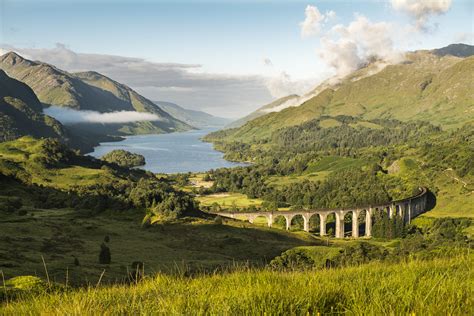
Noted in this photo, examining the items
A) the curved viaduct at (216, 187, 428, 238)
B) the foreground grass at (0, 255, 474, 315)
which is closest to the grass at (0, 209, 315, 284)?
the curved viaduct at (216, 187, 428, 238)

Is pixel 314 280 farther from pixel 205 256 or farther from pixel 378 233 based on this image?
pixel 378 233

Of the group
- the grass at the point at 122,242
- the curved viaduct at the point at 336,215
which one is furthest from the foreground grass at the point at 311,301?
the curved viaduct at the point at 336,215

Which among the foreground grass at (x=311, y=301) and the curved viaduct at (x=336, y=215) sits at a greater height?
Result: the foreground grass at (x=311, y=301)

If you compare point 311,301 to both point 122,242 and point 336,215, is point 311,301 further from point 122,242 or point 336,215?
point 336,215

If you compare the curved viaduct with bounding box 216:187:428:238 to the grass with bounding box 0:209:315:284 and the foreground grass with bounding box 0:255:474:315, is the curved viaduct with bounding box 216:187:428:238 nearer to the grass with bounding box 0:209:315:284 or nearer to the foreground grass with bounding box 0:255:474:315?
the grass with bounding box 0:209:315:284

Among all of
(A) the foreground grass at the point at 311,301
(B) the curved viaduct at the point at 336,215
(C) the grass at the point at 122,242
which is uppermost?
(A) the foreground grass at the point at 311,301

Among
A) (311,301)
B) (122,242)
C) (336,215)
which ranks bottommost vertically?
(336,215)

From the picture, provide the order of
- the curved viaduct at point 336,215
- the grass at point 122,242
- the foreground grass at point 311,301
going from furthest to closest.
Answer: the curved viaduct at point 336,215 < the grass at point 122,242 < the foreground grass at point 311,301

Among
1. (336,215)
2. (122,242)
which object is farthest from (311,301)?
(336,215)

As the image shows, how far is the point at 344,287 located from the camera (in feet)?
20.4

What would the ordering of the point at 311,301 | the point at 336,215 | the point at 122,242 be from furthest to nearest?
the point at 336,215, the point at 122,242, the point at 311,301

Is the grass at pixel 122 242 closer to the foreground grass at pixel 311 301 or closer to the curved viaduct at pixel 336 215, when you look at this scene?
the curved viaduct at pixel 336 215

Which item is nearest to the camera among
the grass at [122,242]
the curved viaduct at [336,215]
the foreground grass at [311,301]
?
the foreground grass at [311,301]

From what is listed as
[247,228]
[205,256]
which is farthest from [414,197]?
[205,256]
